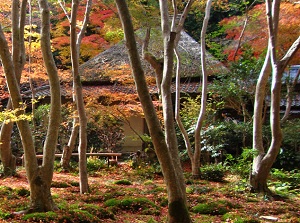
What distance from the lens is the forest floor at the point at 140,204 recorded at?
5859mm

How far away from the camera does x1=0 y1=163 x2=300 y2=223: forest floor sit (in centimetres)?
586

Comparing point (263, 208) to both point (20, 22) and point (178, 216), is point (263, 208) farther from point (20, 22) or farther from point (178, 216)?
point (20, 22)

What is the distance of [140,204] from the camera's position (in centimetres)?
698

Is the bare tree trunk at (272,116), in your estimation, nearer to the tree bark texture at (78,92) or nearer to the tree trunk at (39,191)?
the tree bark texture at (78,92)

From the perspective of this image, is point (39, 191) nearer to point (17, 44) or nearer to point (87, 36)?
point (17, 44)

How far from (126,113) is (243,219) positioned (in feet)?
24.3

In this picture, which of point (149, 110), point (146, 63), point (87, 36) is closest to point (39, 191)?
Result: point (149, 110)

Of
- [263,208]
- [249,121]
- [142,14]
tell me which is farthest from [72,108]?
[263,208]

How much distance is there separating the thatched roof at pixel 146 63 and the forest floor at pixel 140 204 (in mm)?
5045

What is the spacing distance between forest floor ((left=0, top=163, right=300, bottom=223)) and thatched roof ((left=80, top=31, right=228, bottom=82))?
5.05 meters

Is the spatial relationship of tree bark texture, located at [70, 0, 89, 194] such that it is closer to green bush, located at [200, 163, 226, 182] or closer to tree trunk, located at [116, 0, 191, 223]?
tree trunk, located at [116, 0, 191, 223]

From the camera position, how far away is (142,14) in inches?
435

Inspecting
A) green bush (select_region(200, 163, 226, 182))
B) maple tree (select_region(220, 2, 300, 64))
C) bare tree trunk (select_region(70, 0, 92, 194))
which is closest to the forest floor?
green bush (select_region(200, 163, 226, 182))

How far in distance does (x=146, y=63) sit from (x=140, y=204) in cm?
818
